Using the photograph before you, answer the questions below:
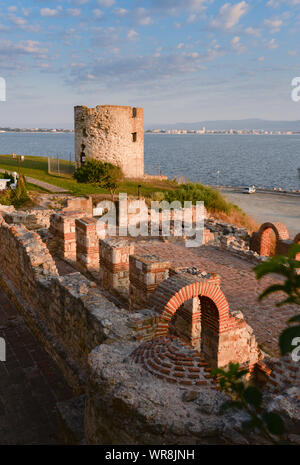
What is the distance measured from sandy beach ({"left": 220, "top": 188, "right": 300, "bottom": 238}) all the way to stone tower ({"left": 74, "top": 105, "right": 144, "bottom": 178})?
10.1m

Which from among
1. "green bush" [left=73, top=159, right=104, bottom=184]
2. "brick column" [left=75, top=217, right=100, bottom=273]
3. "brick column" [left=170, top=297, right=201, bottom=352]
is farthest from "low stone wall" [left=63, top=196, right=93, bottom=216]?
"brick column" [left=170, top=297, right=201, bottom=352]

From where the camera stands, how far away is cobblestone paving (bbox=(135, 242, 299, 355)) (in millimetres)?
7355

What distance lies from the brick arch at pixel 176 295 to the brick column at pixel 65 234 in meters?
5.99

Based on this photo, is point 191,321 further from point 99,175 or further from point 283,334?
point 99,175

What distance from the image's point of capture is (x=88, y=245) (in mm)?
9914

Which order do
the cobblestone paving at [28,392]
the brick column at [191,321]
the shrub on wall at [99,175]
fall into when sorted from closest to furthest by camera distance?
the cobblestone paving at [28,392], the brick column at [191,321], the shrub on wall at [99,175]

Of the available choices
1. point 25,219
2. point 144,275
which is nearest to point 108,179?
point 25,219

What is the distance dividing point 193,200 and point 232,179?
43505 mm

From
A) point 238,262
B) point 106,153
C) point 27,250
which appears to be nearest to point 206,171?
point 106,153

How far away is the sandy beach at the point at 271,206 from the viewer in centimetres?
2734

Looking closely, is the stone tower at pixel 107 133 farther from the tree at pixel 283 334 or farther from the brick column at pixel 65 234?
the tree at pixel 283 334

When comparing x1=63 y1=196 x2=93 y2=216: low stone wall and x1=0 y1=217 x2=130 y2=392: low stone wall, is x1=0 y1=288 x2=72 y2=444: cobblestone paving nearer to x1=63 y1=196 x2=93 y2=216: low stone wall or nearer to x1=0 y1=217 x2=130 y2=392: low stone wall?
x1=0 y1=217 x2=130 y2=392: low stone wall

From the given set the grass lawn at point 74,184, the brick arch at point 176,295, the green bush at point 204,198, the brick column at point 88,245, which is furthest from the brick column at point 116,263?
the grass lawn at point 74,184

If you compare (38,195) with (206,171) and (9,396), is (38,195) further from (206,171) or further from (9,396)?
(206,171)
